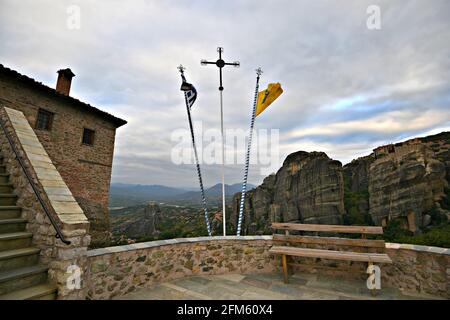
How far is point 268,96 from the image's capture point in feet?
20.1

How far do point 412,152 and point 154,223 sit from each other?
47.6m

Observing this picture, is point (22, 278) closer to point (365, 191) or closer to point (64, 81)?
point (64, 81)

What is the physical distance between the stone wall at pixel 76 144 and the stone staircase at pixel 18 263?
8.97 metres

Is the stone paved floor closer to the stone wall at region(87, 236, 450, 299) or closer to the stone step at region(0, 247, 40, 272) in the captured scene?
the stone wall at region(87, 236, 450, 299)

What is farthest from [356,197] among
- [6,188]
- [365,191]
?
[6,188]

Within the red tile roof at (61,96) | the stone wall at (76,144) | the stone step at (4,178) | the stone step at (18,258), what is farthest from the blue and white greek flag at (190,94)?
the stone wall at (76,144)

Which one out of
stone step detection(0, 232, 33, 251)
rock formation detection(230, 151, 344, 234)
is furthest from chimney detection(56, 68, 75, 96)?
rock formation detection(230, 151, 344, 234)

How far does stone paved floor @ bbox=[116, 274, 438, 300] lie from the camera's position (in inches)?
127

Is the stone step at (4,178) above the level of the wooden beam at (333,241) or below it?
above

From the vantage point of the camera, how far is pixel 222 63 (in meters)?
5.67

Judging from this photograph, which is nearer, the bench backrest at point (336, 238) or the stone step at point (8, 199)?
the stone step at point (8, 199)

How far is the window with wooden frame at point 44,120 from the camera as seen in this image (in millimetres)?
9750

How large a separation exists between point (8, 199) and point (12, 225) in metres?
0.46

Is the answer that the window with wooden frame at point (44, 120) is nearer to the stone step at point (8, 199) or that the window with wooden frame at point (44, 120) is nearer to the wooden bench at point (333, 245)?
the stone step at point (8, 199)
